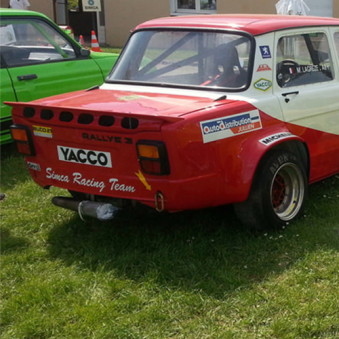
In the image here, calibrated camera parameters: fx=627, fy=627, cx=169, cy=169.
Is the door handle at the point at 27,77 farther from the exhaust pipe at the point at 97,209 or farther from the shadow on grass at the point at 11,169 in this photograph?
the exhaust pipe at the point at 97,209

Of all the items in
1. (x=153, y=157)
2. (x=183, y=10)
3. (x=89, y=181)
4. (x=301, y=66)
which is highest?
(x=301, y=66)

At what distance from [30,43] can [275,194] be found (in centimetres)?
373

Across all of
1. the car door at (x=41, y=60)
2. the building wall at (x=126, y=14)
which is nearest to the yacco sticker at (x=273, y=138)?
the car door at (x=41, y=60)

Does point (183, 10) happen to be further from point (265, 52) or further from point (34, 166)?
point (34, 166)

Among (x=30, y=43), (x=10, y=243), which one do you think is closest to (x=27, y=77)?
(x=30, y=43)

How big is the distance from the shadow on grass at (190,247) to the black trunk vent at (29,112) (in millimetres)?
937

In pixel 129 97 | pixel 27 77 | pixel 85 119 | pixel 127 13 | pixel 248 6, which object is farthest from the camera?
pixel 127 13

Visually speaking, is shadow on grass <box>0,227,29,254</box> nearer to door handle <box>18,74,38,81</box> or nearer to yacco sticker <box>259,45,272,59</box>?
yacco sticker <box>259,45,272,59</box>

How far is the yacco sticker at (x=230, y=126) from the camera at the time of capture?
4043 mm

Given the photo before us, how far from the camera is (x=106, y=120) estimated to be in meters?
4.16

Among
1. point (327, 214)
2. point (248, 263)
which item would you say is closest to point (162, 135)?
point (248, 263)

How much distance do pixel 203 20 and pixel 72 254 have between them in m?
2.14

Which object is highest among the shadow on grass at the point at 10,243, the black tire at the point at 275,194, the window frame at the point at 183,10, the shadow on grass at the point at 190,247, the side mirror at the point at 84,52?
the side mirror at the point at 84,52

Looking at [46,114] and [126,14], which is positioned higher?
[46,114]
